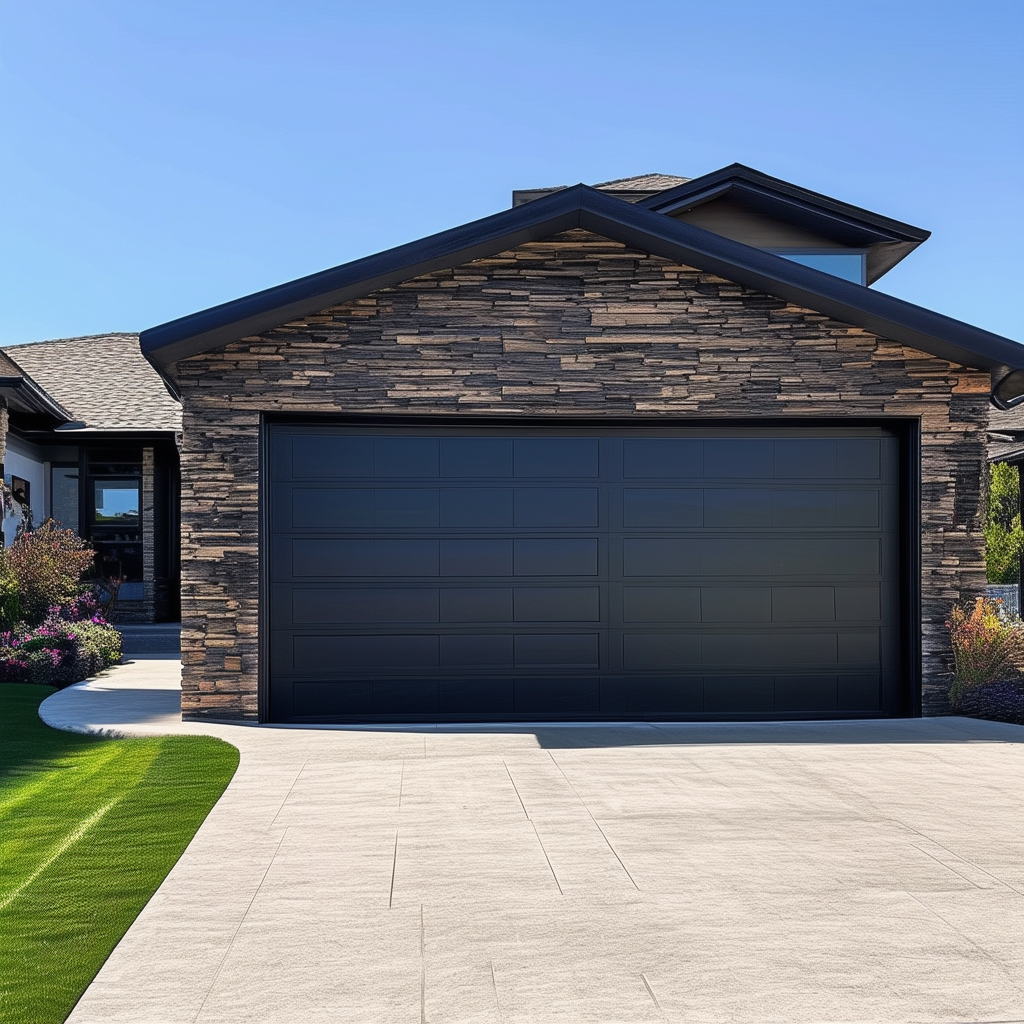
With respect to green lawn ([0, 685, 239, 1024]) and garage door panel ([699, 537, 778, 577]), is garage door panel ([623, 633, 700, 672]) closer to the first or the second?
garage door panel ([699, 537, 778, 577])

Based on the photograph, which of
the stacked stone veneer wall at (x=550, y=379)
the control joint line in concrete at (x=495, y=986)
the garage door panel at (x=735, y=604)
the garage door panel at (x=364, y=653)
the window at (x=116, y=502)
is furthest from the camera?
the window at (x=116, y=502)

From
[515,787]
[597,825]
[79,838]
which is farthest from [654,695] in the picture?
[79,838]

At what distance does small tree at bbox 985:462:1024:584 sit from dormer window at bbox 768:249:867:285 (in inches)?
411

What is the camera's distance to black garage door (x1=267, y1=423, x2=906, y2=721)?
10.9 m

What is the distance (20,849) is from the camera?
6.07m

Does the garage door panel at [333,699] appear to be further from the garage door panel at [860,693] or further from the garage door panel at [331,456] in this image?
the garage door panel at [860,693]

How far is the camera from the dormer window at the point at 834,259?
51.4 ft

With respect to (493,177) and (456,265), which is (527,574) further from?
(493,177)

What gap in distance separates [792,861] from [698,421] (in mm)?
6028

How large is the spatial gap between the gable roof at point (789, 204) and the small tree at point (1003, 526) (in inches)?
435

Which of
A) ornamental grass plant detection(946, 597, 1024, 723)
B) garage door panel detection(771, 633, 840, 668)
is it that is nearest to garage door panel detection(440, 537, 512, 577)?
garage door panel detection(771, 633, 840, 668)

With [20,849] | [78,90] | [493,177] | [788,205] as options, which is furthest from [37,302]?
[20,849]

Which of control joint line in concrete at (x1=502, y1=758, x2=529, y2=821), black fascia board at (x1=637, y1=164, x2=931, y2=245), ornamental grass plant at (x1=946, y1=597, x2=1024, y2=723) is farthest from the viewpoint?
black fascia board at (x1=637, y1=164, x2=931, y2=245)

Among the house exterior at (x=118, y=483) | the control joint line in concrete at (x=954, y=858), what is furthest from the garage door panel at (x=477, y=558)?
the house exterior at (x=118, y=483)
